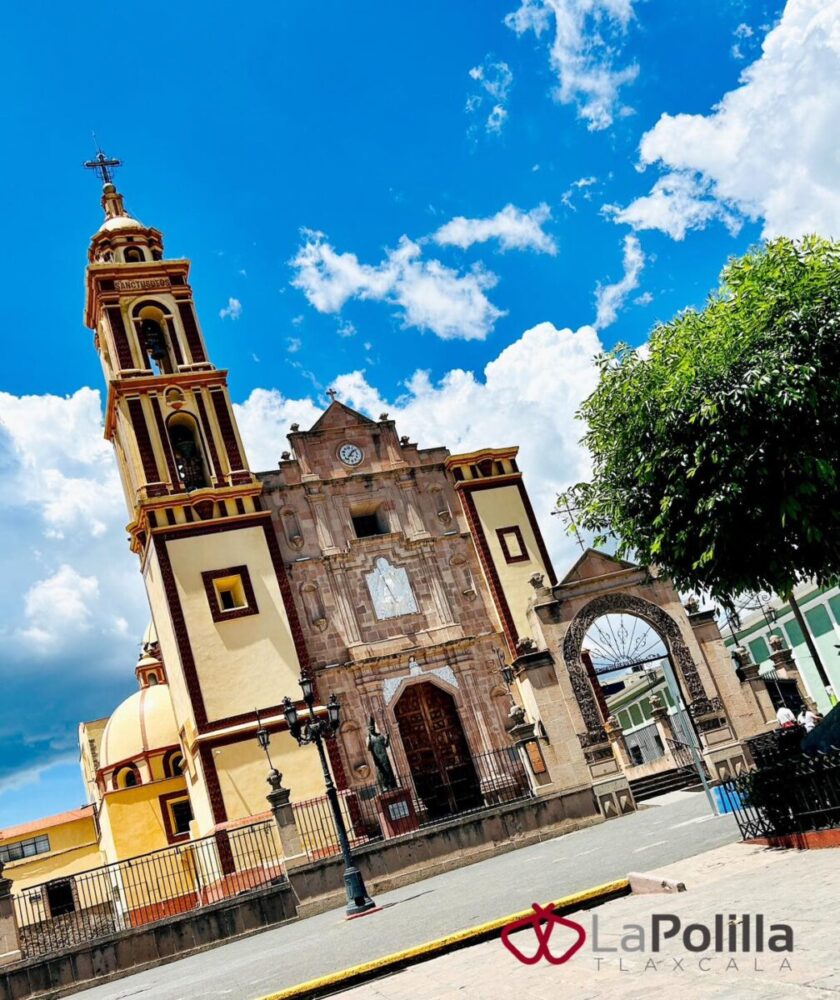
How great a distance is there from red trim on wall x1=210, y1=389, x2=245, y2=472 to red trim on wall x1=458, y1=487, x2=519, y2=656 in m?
7.32

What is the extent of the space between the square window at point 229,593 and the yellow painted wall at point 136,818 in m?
9.89

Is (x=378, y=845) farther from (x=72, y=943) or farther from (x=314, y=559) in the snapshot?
(x=314, y=559)

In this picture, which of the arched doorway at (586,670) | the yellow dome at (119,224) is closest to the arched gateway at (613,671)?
the arched doorway at (586,670)

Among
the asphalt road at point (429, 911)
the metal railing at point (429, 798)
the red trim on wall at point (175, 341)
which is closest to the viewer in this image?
the asphalt road at point (429, 911)

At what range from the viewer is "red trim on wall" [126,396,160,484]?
27000mm

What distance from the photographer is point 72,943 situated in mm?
17406

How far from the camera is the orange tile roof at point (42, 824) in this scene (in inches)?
1820

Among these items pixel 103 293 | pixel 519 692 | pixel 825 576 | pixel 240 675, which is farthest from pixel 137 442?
pixel 825 576

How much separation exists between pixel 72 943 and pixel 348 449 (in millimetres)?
16362

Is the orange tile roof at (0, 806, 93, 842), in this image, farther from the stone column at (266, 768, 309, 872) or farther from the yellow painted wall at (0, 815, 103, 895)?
the stone column at (266, 768, 309, 872)

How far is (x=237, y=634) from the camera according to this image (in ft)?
83.4

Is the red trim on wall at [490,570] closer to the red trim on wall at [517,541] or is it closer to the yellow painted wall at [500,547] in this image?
the yellow painted wall at [500,547]

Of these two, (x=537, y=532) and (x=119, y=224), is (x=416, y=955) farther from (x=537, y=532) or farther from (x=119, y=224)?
(x=119, y=224)

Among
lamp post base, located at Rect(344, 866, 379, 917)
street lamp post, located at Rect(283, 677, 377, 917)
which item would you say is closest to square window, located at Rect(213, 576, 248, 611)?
street lamp post, located at Rect(283, 677, 377, 917)
